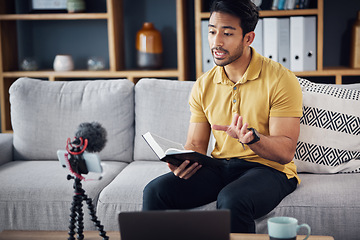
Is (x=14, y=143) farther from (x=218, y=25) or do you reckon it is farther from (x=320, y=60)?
(x=320, y=60)

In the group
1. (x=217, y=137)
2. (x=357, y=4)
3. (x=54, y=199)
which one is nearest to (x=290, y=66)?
(x=357, y=4)

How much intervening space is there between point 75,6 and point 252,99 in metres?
1.69

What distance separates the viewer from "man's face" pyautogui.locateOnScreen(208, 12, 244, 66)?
1756 millimetres

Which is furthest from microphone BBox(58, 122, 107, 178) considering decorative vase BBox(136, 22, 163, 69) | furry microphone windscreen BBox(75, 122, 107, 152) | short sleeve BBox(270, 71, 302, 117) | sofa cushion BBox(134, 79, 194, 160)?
decorative vase BBox(136, 22, 163, 69)

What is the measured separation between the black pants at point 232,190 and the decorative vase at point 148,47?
1357mm

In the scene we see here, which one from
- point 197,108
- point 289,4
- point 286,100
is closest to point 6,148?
point 197,108

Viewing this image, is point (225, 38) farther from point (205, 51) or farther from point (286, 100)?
point (205, 51)

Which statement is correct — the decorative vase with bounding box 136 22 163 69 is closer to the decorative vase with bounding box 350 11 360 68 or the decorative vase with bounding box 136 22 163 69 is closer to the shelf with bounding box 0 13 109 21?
the shelf with bounding box 0 13 109 21

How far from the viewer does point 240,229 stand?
153cm

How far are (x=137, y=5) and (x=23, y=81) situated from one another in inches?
43.2

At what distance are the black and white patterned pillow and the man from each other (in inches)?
7.8

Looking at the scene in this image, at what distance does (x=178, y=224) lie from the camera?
1.04m

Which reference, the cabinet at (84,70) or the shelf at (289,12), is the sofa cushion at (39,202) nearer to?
the cabinet at (84,70)

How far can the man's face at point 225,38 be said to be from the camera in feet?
5.76
